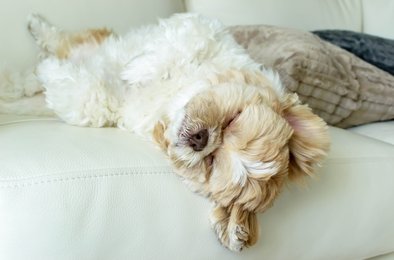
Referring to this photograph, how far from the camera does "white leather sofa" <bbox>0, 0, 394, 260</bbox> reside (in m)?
1.03

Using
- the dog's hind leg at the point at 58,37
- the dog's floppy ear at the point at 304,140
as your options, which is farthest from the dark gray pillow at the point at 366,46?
the dog's floppy ear at the point at 304,140

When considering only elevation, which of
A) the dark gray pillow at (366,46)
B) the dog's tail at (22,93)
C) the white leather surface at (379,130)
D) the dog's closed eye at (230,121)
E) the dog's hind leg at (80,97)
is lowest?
the white leather surface at (379,130)

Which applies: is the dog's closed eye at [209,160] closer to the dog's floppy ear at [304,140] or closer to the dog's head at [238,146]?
the dog's head at [238,146]

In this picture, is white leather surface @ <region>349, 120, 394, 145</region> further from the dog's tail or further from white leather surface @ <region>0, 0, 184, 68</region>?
the dog's tail

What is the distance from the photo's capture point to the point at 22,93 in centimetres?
170

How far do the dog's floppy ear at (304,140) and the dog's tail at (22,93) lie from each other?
0.69m

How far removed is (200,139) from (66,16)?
0.91m

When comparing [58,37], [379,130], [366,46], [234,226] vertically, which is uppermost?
[58,37]

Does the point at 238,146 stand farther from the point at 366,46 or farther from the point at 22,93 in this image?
the point at 366,46

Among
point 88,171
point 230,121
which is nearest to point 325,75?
point 230,121

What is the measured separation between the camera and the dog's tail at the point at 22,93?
5.31 feet

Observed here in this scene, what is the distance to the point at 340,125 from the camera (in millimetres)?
1972

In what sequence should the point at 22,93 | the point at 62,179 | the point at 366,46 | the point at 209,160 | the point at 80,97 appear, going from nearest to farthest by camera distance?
the point at 62,179
the point at 209,160
the point at 80,97
the point at 22,93
the point at 366,46

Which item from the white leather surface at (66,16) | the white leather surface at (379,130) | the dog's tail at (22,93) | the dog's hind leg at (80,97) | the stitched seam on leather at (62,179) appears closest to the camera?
the stitched seam on leather at (62,179)
